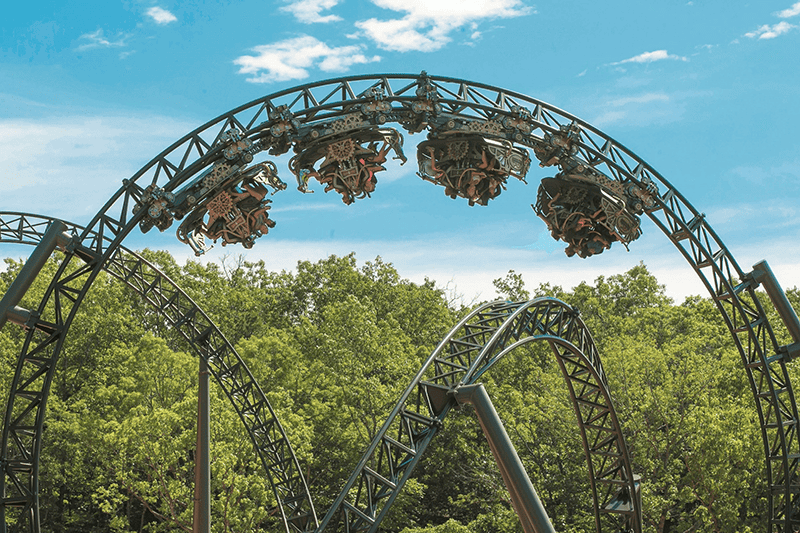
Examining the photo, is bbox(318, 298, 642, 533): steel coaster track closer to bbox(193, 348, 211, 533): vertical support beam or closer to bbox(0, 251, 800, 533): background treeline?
bbox(193, 348, 211, 533): vertical support beam

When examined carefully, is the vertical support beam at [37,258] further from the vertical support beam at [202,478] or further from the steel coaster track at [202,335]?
the vertical support beam at [202,478]

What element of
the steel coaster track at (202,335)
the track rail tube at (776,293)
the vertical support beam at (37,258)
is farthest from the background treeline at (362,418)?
the vertical support beam at (37,258)

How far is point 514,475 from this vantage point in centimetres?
1070

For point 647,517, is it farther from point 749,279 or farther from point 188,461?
point 188,461

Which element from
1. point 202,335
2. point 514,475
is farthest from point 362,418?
point 514,475

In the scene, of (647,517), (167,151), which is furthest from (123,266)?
(647,517)

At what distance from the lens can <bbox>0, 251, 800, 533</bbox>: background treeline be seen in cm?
2188

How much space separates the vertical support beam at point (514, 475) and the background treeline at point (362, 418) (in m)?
11.3

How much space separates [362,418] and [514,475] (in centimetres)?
1542

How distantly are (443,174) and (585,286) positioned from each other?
86.2 ft

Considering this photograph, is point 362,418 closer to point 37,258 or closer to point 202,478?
point 202,478

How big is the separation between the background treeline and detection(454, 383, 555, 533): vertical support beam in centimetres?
1131

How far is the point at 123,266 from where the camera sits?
46.9 ft

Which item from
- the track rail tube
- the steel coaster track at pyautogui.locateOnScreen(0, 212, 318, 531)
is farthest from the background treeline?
the track rail tube
